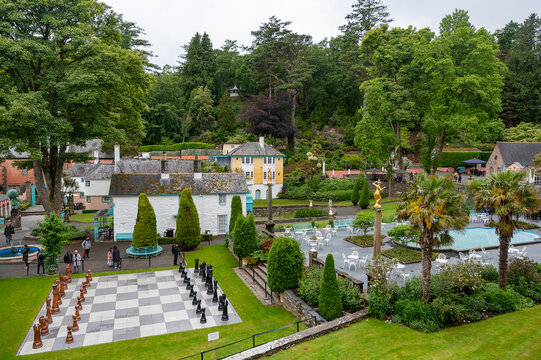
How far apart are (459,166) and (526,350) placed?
158ft

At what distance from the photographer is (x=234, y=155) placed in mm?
46812

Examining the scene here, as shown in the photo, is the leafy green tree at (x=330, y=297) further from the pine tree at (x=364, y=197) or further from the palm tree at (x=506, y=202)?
the pine tree at (x=364, y=197)

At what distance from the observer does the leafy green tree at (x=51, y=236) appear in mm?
19781

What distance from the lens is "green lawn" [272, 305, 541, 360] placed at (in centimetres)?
1054

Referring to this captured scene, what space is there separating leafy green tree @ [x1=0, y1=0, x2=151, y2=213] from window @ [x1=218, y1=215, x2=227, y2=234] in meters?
10.7

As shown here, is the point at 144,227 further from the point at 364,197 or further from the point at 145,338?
the point at 364,197

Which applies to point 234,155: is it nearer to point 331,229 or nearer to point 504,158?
point 331,229

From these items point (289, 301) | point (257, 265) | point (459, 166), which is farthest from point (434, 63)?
point (289, 301)

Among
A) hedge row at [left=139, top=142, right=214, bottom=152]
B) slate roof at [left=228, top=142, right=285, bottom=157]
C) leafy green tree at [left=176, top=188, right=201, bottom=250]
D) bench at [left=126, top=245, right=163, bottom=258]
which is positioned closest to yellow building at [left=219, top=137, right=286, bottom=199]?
slate roof at [left=228, top=142, right=285, bottom=157]

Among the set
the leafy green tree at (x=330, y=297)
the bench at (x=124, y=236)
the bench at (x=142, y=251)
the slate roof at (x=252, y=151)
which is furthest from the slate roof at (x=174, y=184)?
the leafy green tree at (x=330, y=297)

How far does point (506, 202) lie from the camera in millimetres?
14531

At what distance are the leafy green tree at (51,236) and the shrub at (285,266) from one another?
1258 centimetres

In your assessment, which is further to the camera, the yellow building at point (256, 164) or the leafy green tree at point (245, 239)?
the yellow building at point (256, 164)

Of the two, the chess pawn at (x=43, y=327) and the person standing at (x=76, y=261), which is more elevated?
the person standing at (x=76, y=261)
